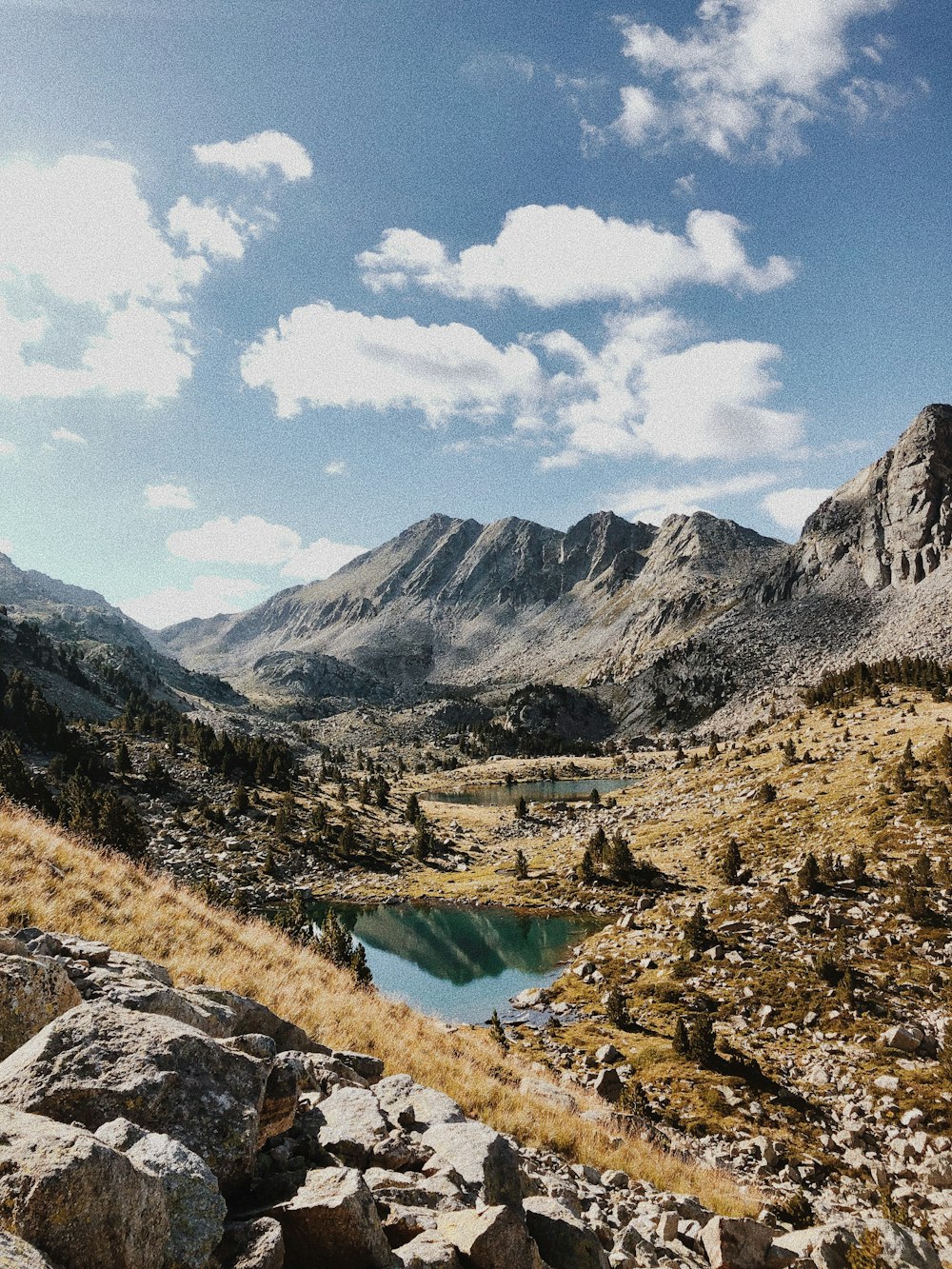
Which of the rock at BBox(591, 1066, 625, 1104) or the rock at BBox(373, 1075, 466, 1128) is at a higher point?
the rock at BBox(373, 1075, 466, 1128)

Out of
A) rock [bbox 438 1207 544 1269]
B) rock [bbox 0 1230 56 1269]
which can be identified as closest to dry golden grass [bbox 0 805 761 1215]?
rock [bbox 438 1207 544 1269]

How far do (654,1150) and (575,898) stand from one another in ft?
123

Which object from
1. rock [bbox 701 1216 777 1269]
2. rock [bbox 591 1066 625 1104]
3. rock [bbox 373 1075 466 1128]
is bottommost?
rock [bbox 591 1066 625 1104]

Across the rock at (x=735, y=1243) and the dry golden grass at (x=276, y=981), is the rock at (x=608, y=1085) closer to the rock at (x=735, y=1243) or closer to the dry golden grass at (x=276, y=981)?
the dry golden grass at (x=276, y=981)

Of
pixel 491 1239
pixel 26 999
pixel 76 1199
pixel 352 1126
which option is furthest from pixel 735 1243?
pixel 26 999

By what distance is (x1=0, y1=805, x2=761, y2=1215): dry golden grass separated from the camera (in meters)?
12.6

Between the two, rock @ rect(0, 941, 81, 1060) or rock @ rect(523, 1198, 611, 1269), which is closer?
rock @ rect(0, 941, 81, 1060)

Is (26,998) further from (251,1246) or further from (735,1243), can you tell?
(735,1243)

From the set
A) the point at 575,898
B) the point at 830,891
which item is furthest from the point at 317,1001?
the point at 575,898

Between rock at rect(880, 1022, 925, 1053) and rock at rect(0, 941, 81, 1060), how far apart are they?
26.7 meters

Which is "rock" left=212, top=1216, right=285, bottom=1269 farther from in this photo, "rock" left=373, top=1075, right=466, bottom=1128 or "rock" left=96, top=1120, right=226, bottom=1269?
"rock" left=373, top=1075, right=466, bottom=1128

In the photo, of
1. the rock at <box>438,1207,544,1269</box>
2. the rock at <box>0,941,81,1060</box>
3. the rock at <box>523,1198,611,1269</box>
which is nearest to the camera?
the rock at <box>438,1207,544,1269</box>

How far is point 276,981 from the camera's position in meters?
14.7

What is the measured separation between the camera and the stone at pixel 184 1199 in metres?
4.49
